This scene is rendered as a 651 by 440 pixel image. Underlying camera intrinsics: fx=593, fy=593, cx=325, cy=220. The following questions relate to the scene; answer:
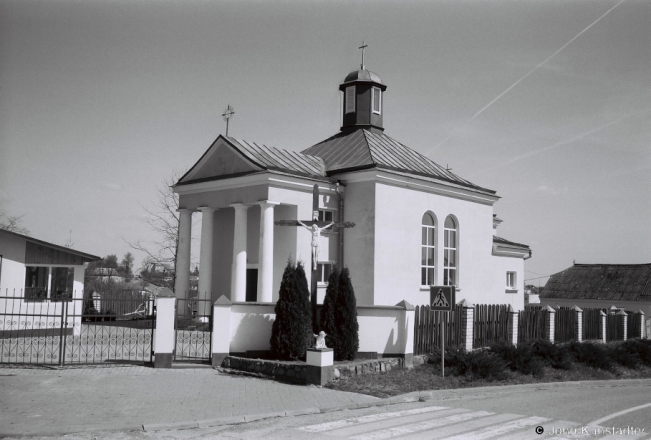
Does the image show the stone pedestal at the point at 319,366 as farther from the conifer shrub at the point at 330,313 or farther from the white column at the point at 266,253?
the white column at the point at 266,253

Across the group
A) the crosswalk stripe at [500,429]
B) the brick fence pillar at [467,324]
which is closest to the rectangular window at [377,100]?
the brick fence pillar at [467,324]

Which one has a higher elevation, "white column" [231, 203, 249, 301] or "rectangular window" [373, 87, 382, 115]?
"rectangular window" [373, 87, 382, 115]

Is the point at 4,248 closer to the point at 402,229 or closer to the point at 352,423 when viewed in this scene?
the point at 402,229

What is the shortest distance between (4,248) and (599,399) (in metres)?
17.5

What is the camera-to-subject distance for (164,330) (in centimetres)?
1363

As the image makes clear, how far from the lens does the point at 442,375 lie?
14.0 m

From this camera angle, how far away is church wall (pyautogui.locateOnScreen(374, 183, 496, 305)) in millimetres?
20328

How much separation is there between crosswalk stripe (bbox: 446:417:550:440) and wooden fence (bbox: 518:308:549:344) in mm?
10918

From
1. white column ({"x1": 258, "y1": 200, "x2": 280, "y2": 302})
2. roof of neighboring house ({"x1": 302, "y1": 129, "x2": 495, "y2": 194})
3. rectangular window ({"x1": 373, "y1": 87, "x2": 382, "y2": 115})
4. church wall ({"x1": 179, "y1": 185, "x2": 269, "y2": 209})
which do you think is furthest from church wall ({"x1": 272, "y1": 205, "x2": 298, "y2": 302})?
rectangular window ({"x1": 373, "y1": 87, "x2": 382, "y2": 115})


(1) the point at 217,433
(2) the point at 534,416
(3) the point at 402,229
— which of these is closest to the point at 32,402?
(1) the point at 217,433

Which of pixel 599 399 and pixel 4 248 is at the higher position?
pixel 4 248

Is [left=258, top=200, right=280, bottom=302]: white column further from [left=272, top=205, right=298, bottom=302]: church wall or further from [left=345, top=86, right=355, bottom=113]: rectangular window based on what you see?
[left=345, top=86, right=355, bottom=113]: rectangular window

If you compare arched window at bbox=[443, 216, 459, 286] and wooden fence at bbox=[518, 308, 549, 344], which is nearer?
wooden fence at bbox=[518, 308, 549, 344]

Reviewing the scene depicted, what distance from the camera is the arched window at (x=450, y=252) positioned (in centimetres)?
2306
